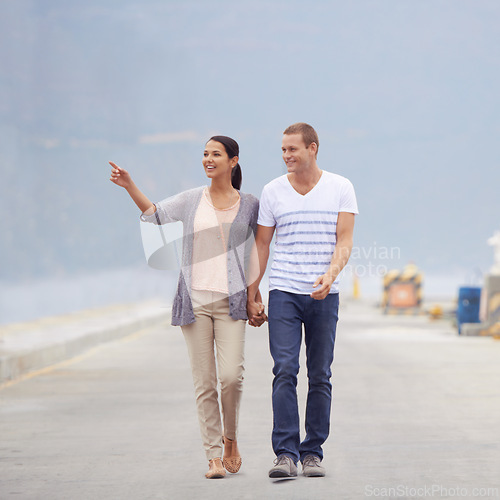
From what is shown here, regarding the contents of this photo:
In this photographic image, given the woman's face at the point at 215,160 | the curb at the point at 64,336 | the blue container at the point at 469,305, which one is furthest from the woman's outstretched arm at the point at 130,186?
the blue container at the point at 469,305

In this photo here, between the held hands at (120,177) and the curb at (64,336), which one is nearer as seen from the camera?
the held hands at (120,177)

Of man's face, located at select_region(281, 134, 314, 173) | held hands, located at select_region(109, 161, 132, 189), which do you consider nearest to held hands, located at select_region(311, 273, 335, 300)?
man's face, located at select_region(281, 134, 314, 173)

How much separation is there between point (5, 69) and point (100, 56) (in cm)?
4256

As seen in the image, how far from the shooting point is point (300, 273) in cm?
655

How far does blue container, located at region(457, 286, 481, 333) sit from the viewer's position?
19.4 metres

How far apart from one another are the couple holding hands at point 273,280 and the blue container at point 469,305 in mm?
13110

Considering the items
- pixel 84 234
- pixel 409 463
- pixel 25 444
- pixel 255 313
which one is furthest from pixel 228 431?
pixel 84 234

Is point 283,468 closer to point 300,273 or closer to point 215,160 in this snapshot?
point 300,273

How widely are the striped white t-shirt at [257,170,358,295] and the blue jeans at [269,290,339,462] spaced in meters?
0.11

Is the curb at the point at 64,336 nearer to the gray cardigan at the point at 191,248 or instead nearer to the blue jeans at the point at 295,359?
the gray cardigan at the point at 191,248

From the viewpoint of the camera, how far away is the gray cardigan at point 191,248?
6562 millimetres

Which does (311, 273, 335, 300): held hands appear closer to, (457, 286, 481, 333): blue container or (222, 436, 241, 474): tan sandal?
(222, 436, 241, 474): tan sandal

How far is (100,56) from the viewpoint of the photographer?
170500 mm

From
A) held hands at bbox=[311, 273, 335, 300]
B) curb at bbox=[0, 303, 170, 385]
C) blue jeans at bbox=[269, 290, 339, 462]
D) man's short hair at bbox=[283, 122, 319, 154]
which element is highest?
man's short hair at bbox=[283, 122, 319, 154]
